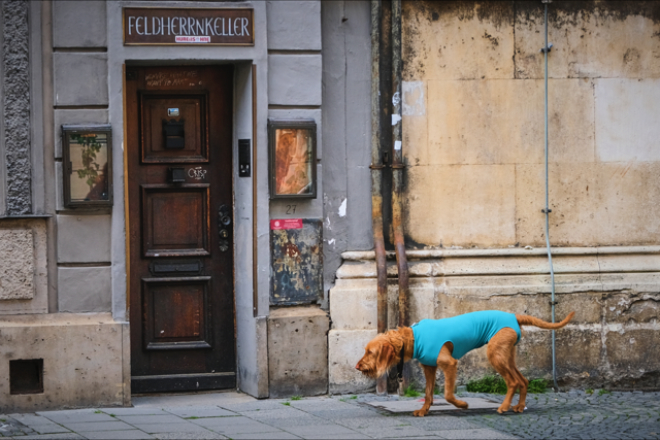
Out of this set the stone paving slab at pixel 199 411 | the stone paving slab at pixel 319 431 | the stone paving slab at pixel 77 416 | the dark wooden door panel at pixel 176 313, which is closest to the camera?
the stone paving slab at pixel 319 431

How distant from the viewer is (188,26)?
25.3 ft

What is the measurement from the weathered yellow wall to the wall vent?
10.9 ft

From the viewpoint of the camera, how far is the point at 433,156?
8.28m

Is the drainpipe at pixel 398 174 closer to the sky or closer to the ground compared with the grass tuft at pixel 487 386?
closer to the sky

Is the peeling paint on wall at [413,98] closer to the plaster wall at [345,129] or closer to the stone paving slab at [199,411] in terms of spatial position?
the plaster wall at [345,129]

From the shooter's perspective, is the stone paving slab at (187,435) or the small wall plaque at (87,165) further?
the small wall plaque at (87,165)

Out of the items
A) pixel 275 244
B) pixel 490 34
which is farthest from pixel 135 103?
pixel 490 34

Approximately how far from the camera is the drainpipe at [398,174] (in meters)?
8.04

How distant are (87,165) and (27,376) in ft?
5.77

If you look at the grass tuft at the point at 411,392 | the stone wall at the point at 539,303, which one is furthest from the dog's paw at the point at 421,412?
the stone wall at the point at 539,303

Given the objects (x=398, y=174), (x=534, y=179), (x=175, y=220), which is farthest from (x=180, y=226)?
(x=534, y=179)

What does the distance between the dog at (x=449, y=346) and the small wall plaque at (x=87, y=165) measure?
8.25 ft

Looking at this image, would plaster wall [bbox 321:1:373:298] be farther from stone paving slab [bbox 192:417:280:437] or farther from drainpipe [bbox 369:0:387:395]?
stone paving slab [bbox 192:417:280:437]

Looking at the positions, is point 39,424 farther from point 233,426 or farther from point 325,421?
point 325,421
